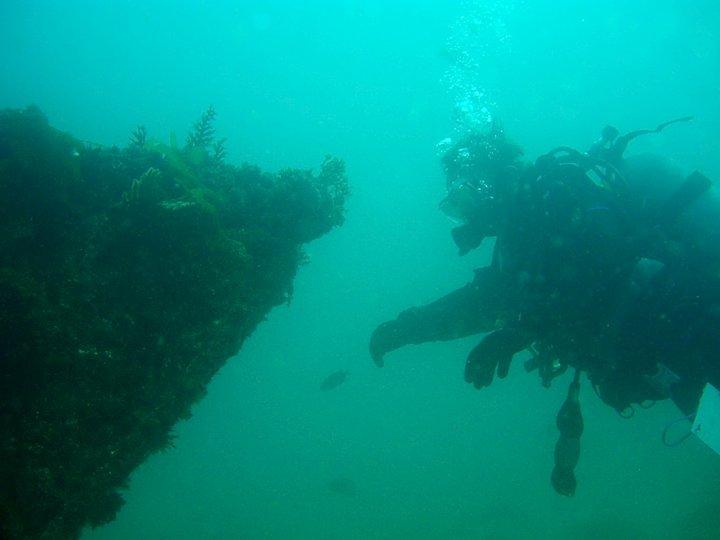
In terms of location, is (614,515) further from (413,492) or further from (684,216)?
(684,216)

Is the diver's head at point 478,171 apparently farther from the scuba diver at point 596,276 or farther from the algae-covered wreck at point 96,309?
the algae-covered wreck at point 96,309

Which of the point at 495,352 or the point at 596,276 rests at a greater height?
the point at 596,276

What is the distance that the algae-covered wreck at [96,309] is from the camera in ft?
14.0

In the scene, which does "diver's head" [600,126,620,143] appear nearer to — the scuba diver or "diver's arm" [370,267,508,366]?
the scuba diver

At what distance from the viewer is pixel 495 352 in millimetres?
5156

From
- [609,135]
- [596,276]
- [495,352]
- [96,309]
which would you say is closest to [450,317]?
[495,352]

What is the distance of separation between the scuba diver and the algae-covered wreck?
2.64m

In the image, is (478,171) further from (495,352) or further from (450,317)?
(495,352)

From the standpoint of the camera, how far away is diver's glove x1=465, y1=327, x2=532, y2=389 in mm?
5062

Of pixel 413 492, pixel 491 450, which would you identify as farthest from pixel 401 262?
pixel 413 492

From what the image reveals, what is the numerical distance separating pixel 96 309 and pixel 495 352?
3743 mm

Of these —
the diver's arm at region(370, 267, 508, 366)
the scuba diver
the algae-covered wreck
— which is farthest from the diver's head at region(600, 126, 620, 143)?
the algae-covered wreck

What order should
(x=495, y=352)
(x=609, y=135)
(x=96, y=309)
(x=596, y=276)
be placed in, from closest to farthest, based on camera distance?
(x=96, y=309)
(x=596, y=276)
(x=495, y=352)
(x=609, y=135)

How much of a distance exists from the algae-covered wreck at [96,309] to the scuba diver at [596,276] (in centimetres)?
264
